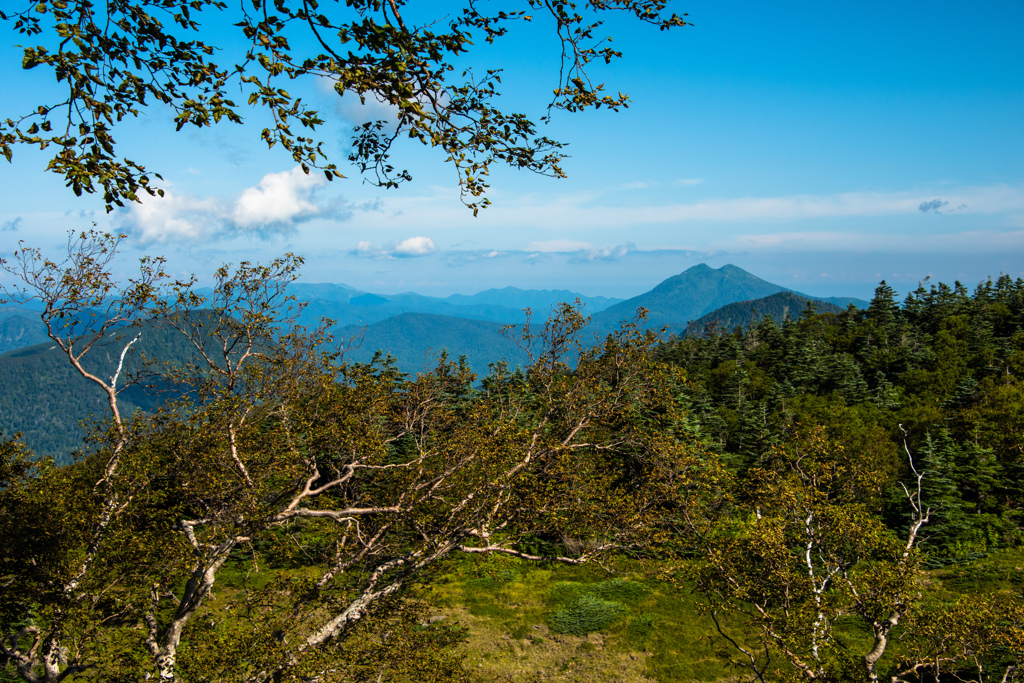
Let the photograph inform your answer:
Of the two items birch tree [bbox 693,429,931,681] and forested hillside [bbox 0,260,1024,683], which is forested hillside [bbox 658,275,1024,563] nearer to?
birch tree [bbox 693,429,931,681]

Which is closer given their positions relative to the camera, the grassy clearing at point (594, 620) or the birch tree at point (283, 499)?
the birch tree at point (283, 499)

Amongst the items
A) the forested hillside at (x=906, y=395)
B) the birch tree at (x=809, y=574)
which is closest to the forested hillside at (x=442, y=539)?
the birch tree at (x=809, y=574)

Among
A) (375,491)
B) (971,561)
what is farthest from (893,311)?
(375,491)

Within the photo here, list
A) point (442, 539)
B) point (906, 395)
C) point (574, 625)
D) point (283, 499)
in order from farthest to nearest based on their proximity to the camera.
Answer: point (906, 395) → point (574, 625) → point (283, 499) → point (442, 539)

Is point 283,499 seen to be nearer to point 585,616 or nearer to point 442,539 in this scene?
point 442,539

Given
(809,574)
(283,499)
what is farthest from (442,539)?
(809,574)

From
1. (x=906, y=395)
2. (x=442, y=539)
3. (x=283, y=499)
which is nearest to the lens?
(x=442, y=539)

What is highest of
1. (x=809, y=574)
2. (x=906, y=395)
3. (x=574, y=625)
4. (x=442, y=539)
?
(x=442, y=539)

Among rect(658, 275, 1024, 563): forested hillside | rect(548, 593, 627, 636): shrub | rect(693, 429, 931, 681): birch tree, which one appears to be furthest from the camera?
rect(658, 275, 1024, 563): forested hillside

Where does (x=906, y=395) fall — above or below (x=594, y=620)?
above

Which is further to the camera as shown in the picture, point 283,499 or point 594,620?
point 594,620

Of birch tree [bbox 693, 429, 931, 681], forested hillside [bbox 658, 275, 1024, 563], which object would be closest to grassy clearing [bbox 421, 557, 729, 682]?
birch tree [bbox 693, 429, 931, 681]

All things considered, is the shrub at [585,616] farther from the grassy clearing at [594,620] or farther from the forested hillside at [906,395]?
the forested hillside at [906,395]

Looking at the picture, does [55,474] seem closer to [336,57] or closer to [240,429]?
[240,429]
